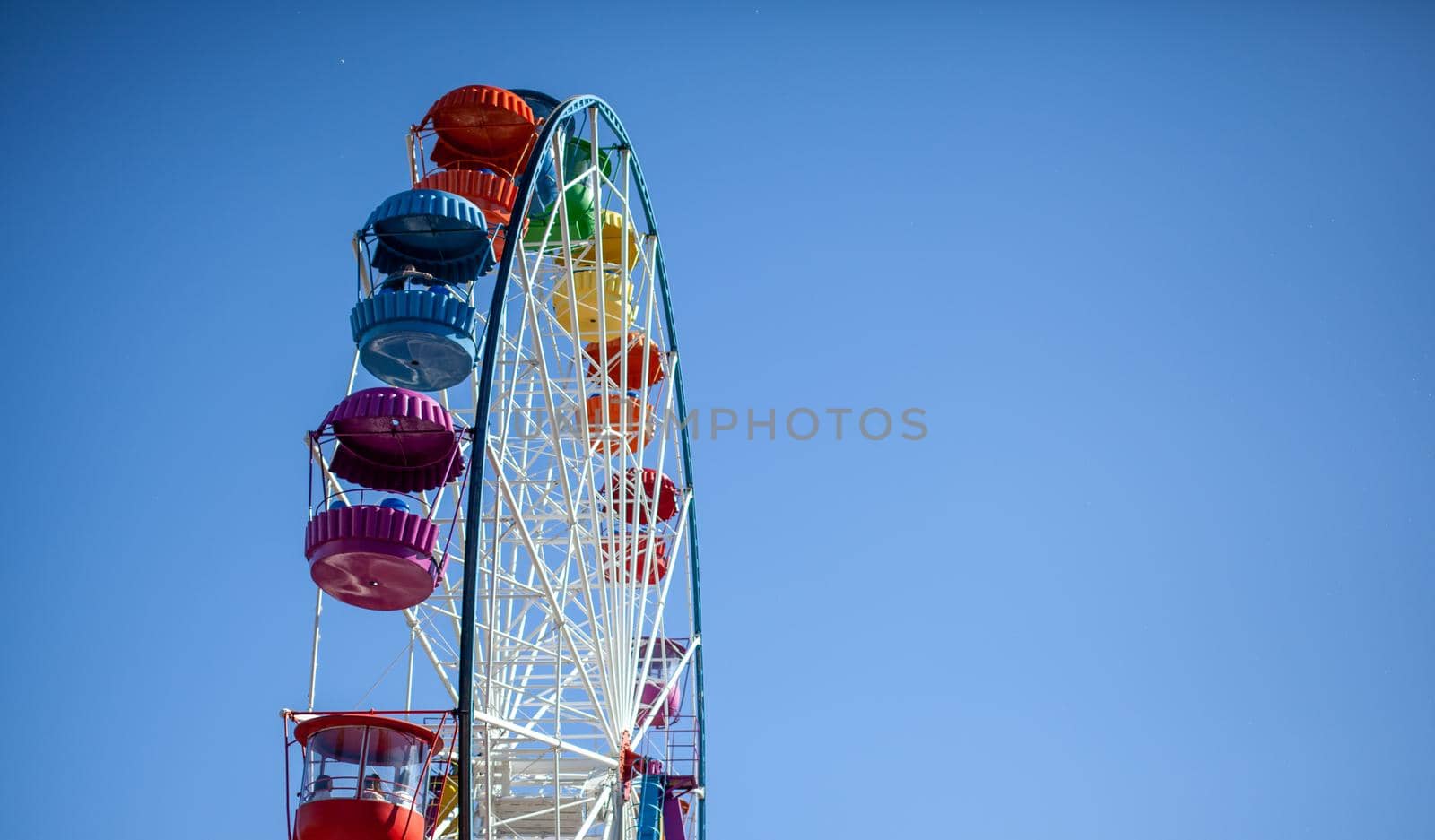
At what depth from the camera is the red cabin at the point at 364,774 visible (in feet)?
48.9

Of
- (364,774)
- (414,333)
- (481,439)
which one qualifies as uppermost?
(414,333)

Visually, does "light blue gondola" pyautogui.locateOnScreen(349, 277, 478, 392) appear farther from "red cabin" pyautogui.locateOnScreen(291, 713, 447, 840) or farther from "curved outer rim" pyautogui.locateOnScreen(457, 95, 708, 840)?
"red cabin" pyautogui.locateOnScreen(291, 713, 447, 840)

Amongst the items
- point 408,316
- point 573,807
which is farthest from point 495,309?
point 573,807

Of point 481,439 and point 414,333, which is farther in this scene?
point 414,333

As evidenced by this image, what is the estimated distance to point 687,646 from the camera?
1008 inches

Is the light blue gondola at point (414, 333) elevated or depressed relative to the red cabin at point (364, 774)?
elevated

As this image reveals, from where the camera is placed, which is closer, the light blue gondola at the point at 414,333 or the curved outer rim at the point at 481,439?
the curved outer rim at the point at 481,439

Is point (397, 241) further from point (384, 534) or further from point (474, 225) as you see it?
point (384, 534)

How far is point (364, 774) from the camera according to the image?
1509 centimetres

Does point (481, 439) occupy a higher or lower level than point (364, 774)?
higher

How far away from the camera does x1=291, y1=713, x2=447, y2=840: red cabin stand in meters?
14.9

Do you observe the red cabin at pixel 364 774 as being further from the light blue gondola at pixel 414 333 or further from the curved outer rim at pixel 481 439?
the light blue gondola at pixel 414 333

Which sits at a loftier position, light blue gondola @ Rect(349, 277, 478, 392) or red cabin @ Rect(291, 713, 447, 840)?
light blue gondola @ Rect(349, 277, 478, 392)

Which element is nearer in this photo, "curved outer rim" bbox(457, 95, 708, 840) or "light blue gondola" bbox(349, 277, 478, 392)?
"curved outer rim" bbox(457, 95, 708, 840)
